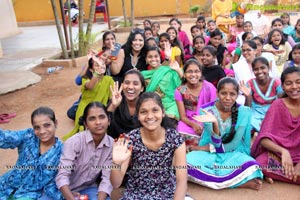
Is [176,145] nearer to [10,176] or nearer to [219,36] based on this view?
[10,176]

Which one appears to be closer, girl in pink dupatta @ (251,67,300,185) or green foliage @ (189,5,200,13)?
girl in pink dupatta @ (251,67,300,185)

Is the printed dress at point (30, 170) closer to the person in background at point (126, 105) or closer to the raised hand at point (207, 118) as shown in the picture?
the person in background at point (126, 105)

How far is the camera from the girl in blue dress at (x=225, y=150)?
2764mm

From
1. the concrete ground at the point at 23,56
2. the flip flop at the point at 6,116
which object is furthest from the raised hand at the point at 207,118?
the concrete ground at the point at 23,56

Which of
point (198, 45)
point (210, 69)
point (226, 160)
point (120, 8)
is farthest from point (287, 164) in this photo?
point (120, 8)

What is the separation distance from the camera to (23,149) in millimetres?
2586

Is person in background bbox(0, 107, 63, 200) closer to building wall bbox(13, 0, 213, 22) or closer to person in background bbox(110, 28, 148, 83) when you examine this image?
person in background bbox(110, 28, 148, 83)

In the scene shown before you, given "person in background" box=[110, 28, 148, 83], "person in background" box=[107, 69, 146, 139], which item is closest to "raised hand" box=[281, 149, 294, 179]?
"person in background" box=[107, 69, 146, 139]

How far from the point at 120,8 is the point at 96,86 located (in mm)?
13449

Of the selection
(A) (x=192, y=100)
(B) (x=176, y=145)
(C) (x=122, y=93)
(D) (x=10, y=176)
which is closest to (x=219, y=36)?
(A) (x=192, y=100)

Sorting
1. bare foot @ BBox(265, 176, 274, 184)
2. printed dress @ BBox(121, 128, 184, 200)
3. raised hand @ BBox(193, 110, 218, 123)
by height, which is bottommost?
bare foot @ BBox(265, 176, 274, 184)

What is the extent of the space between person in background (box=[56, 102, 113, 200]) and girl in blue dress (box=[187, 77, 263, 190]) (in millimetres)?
765

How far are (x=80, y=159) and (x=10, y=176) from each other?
57 cm

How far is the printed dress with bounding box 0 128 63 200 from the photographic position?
2500 millimetres
